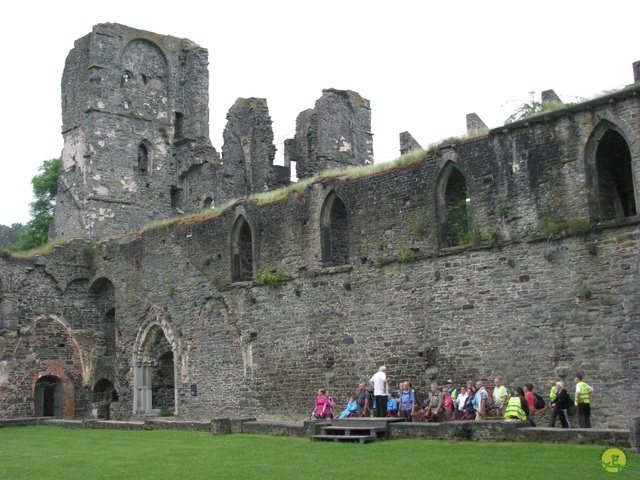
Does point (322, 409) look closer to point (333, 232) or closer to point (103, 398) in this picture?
point (333, 232)

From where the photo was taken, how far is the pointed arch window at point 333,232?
22469mm

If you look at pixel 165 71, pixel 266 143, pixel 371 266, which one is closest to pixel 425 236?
pixel 371 266

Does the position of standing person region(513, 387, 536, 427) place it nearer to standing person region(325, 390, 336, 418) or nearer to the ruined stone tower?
standing person region(325, 390, 336, 418)

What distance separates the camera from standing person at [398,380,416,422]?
61.6 ft

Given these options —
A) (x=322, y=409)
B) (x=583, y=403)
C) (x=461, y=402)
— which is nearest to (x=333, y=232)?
(x=322, y=409)

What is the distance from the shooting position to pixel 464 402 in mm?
17719

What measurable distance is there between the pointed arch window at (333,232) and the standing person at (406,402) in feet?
14.3

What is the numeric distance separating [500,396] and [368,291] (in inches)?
180

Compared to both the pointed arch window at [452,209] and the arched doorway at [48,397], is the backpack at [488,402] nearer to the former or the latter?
the pointed arch window at [452,209]

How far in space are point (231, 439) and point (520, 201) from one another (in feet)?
24.2

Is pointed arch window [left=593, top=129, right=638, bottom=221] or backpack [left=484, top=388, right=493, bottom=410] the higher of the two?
pointed arch window [left=593, top=129, right=638, bottom=221]

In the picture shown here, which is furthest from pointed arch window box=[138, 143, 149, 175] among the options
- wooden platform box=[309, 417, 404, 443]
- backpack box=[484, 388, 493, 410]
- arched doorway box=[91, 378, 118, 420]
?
backpack box=[484, 388, 493, 410]

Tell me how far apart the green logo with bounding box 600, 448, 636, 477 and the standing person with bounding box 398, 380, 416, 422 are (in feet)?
21.4

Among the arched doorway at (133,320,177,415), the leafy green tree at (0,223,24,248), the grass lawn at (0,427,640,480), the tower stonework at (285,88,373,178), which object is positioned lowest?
the grass lawn at (0,427,640,480)
